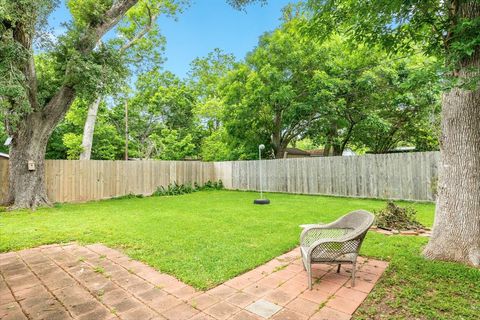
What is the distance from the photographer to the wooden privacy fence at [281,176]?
7.75m

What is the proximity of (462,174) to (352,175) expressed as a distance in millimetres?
6202

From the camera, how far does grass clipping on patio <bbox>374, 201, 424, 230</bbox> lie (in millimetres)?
4832

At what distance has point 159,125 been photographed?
1816cm

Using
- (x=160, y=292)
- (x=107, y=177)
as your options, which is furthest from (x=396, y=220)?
(x=107, y=177)

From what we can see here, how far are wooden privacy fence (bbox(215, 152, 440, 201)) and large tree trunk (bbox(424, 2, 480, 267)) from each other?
392cm

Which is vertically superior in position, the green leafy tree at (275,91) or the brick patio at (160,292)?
the green leafy tree at (275,91)

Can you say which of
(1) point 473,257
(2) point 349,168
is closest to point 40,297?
(1) point 473,257

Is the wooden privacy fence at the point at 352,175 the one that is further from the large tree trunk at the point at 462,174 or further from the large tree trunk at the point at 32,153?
the large tree trunk at the point at 32,153

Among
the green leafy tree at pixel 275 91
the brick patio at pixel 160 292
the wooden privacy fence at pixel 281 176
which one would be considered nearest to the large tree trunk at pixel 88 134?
the wooden privacy fence at pixel 281 176

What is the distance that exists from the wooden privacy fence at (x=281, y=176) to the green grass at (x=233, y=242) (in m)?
1.14

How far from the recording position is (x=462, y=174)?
304 cm

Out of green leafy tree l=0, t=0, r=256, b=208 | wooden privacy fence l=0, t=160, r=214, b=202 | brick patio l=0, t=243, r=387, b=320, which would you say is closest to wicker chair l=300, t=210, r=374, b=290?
brick patio l=0, t=243, r=387, b=320

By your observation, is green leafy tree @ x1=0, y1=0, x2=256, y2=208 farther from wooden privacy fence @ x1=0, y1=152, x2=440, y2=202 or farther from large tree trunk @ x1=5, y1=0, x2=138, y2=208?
wooden privacy fence @ x1=0, y1=152, x2=440, y2=202

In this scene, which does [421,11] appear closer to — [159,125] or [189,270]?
[189,270]
